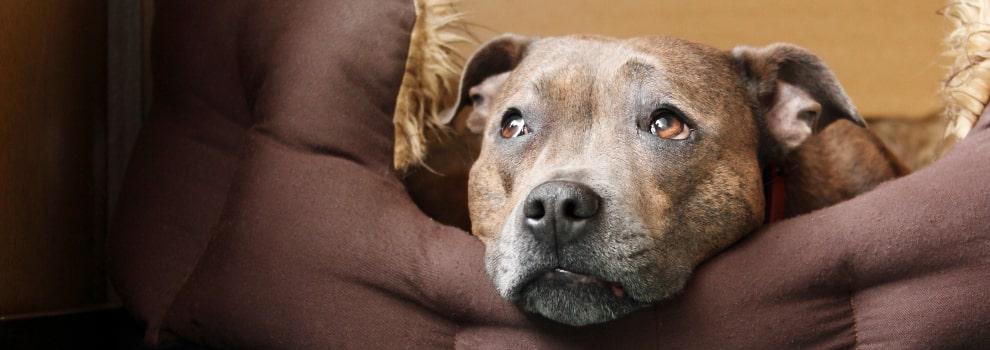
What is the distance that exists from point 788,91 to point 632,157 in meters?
0.67

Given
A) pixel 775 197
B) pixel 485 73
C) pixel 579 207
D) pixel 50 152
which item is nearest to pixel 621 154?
pixel 579 207

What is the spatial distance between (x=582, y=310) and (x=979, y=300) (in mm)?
787

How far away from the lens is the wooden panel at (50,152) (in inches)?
102

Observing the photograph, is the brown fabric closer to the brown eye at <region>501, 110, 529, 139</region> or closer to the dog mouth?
the dog mouth

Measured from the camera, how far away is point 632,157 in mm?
2127

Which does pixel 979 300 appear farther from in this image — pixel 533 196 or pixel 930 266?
pixel 533 196

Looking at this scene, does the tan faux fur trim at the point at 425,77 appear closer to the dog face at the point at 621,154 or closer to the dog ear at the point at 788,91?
the dog face at the point at 621,154

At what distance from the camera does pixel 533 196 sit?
1.90 metres

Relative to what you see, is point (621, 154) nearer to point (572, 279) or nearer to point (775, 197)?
point (572, 279)

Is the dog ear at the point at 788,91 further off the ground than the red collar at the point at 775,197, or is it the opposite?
the dog ear at the point at 788,91

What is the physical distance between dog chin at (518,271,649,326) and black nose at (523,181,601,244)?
0.31ft

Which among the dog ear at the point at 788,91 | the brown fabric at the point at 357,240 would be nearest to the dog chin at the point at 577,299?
the brown fabric at the point at 357,240

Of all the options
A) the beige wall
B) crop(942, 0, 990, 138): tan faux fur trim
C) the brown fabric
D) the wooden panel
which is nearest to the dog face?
the brown fabric

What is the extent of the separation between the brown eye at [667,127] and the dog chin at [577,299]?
0.44m
